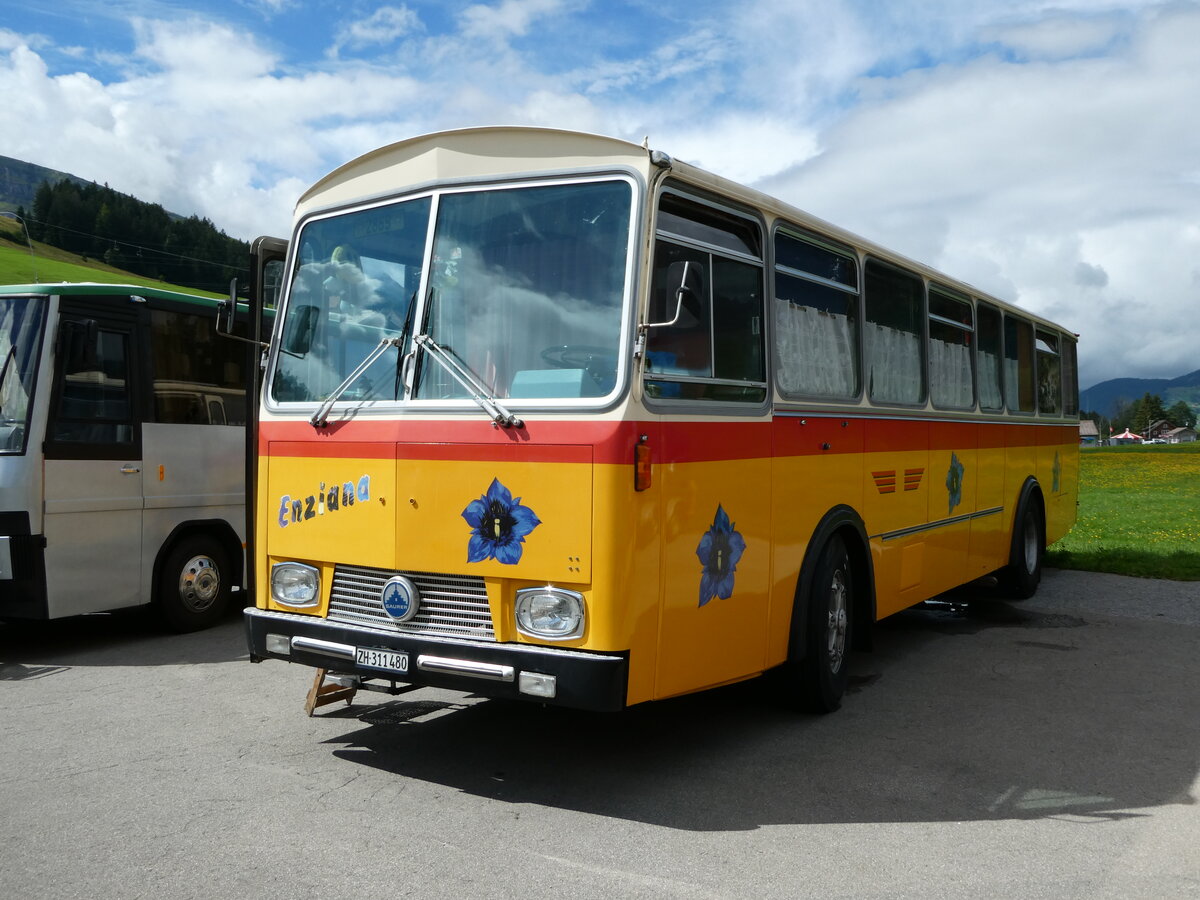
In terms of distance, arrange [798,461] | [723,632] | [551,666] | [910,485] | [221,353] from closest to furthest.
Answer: [551,666]
[723,632]
[798,461]
[910,485]
[221,353]

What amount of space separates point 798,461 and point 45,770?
4244 mm

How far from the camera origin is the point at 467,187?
5.36 meters

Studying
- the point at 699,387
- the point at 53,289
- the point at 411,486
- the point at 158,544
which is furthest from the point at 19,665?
the point at 699,387

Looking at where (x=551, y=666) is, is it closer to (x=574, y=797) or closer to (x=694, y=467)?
(x=574, y=797)

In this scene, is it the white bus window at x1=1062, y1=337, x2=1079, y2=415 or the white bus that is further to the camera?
the white bus window at x1=1062, y1=337, x2=1079, y2=415

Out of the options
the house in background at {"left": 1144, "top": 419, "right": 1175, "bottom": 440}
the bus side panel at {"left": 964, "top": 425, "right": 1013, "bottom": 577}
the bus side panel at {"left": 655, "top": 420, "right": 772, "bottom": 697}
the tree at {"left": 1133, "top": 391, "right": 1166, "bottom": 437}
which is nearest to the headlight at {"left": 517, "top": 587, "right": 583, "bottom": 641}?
the bus side panel at {"left": 655, "top": 420, "right": 772, "bottom": 697}

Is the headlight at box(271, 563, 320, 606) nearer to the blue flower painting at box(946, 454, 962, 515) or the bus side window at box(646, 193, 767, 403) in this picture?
the bus side window at box(646, 193, 767, 403)

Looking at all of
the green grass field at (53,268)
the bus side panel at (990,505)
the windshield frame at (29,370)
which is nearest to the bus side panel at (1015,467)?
the bus side panel at (990,505)

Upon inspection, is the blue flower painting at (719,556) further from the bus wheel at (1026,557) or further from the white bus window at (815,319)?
the bus wheel at (1026,557)

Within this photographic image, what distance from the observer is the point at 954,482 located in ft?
30.0

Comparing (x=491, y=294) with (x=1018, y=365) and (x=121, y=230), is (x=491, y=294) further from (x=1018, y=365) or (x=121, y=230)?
(x=121, y=230)

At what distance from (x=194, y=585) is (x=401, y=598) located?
514 cm

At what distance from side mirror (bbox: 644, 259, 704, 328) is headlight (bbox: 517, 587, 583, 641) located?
49.1 inches

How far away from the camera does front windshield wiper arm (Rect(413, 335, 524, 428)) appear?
195 inches
